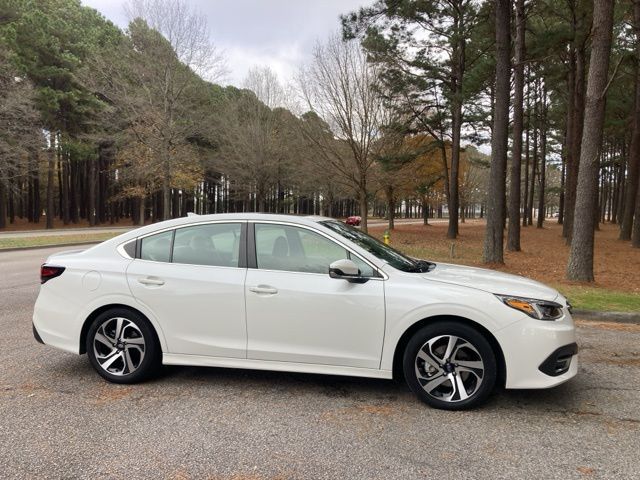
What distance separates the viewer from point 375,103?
16.1 metres

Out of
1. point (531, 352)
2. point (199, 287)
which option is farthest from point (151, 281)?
point (531, 352)

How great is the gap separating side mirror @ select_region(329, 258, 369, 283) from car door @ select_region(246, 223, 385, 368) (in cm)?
5

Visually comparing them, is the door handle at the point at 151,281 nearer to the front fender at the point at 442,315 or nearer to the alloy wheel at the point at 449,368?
the front fender at the point at 442,315

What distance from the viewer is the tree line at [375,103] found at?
1384cm

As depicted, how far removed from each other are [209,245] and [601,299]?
7.20 m

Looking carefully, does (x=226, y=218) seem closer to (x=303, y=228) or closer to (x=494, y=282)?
(x=303, y=228)

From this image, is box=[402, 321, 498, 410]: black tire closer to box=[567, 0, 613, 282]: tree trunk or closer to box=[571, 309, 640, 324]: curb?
box=[571, 309, 640, 324]: curb

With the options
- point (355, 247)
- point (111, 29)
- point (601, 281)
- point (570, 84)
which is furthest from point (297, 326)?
point (111, 29)

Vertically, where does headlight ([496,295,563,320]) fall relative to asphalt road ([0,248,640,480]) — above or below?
above

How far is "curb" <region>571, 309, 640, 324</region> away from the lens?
268 inches

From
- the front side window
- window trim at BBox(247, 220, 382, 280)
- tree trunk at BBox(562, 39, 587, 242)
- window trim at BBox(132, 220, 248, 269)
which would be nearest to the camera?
window trim at BBox(247, 220, 382, 280)

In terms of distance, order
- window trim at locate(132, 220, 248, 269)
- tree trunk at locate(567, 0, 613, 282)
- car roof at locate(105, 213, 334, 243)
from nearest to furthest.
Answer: window trim at locate(132, 220, 248, 269)
car roof at locate(105, 213, 334, 243)
tree trunk at locate(567, 0, 613, 282)

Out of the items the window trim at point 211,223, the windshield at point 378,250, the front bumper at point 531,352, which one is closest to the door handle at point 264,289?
the window trim at point 211,223

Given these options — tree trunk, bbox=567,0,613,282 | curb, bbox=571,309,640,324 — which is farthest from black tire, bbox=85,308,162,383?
tree trunk, bbox=567,0,613,282
